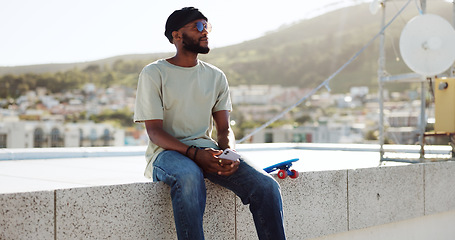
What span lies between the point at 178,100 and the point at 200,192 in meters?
0.64

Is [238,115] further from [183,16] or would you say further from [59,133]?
[183,16]

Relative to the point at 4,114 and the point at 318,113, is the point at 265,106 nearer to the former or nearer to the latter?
the point at 318,113

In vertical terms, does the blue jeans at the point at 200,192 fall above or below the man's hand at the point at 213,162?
below

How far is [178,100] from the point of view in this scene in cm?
310

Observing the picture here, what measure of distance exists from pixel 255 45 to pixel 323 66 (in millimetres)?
13926

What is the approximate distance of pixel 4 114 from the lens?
104750 mm

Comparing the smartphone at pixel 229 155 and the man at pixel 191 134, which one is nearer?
the man at pixel 191 134

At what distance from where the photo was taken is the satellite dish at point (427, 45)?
17.9 ft

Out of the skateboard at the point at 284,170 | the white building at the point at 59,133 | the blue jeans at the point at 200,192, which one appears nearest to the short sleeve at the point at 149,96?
the blue jeans at the point at 200,192

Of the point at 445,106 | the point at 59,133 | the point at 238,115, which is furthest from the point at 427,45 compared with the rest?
the point at 59,133

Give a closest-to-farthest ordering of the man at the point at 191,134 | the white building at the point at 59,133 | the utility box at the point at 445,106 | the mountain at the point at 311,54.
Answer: the man at the point at 191,134, the utility box at the point at 445,106, the mountain at the point at 311,54, the white building at the point at 59,133

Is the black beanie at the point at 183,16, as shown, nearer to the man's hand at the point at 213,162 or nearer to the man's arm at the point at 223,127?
the man's arm at the point at 223,127

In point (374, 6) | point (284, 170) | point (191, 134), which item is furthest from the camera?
point (374, 6)

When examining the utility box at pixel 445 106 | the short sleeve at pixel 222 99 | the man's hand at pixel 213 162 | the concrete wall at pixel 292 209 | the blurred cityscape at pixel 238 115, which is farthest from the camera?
the blurred cityscape at pixel 238 115
